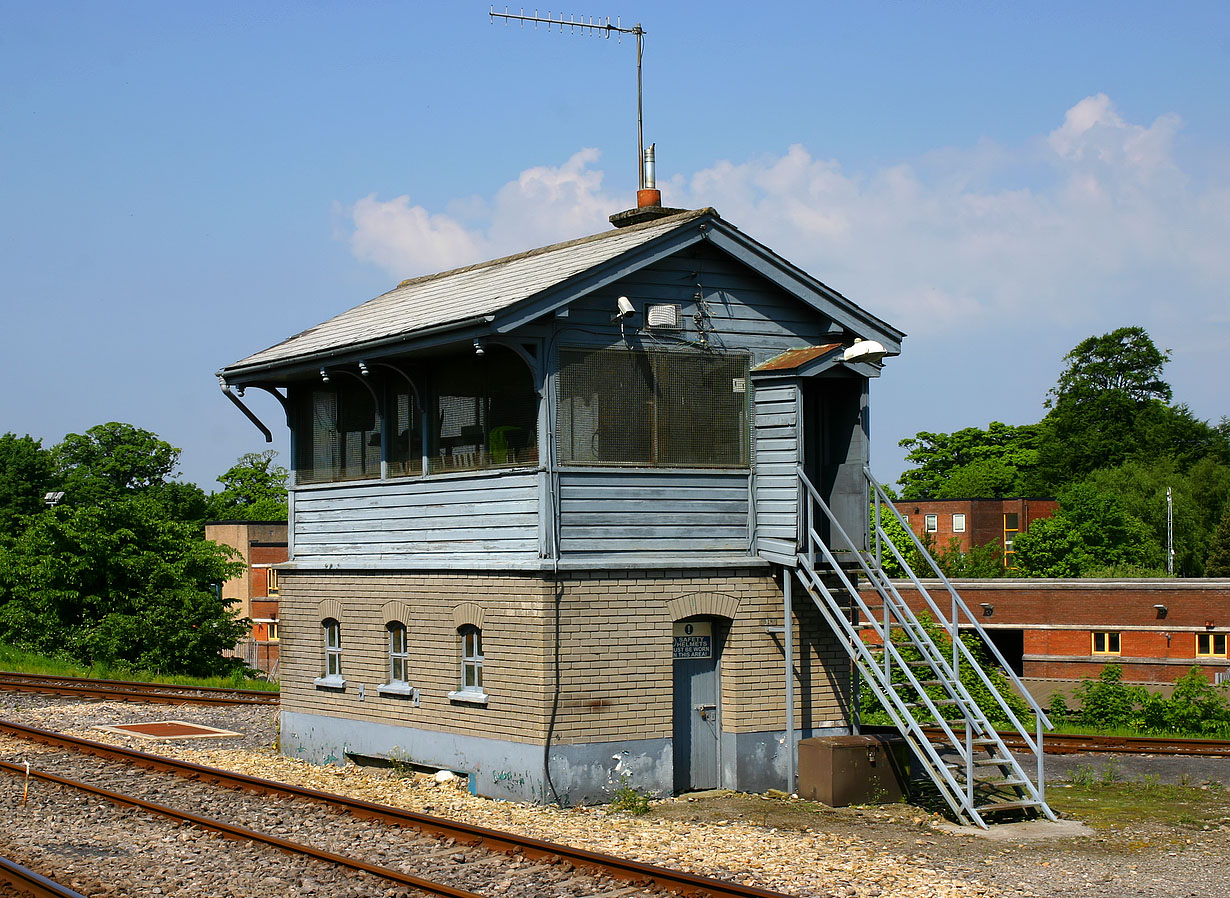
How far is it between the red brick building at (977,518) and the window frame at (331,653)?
6969 cm

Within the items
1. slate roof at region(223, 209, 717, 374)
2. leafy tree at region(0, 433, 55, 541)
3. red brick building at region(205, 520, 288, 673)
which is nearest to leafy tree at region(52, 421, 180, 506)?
leafy tree at region(0, 433, 55, 541)

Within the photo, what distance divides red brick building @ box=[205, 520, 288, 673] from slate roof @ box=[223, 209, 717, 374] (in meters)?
53.5

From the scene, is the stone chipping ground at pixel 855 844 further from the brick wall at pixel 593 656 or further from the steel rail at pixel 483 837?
the brick wall at pixel 593 656

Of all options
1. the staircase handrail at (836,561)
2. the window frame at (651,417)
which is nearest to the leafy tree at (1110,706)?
the staircase handrail at (836,561)

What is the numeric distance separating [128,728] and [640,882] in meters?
13.5

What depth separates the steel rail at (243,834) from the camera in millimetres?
10497

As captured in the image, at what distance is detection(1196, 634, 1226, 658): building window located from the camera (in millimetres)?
48188

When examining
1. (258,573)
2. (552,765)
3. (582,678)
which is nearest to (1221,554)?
(258,573)

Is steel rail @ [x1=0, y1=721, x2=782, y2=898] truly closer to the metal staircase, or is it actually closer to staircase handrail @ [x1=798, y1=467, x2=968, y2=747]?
the metal staircase

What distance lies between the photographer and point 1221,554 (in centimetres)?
7944

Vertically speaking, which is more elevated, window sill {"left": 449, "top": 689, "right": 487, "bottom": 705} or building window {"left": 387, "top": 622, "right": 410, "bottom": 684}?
building window {"left": 387, "top": 622, "right": 410, "bottom": 684}

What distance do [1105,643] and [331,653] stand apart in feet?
129

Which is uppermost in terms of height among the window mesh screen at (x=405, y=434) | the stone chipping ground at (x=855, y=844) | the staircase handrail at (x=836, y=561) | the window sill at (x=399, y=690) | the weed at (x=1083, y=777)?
the window mesh screen at (x=405, y=434)

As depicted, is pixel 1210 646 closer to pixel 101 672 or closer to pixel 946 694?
pixel 946 694
